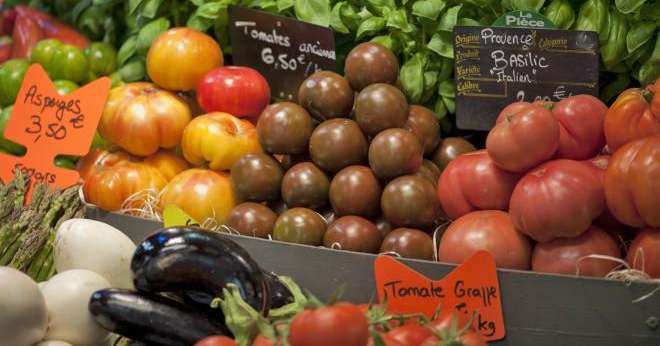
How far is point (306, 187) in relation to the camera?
2213mm

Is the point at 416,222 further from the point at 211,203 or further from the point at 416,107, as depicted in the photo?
the point at 211,203

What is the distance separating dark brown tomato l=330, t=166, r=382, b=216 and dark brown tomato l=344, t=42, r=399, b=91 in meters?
0.25

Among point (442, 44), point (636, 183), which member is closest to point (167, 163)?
point (442, 44)

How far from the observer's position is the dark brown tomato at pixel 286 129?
7.44 ft

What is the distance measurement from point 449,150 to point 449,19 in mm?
357

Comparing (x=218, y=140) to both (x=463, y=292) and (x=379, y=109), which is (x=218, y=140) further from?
(x=463, y=292)

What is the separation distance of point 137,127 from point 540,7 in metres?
1.14

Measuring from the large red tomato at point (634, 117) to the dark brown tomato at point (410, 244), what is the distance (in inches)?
18.6

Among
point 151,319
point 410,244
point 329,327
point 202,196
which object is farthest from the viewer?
point 202,196

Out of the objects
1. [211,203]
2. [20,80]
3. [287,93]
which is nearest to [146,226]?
[211,203]

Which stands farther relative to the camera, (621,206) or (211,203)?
(211,203)

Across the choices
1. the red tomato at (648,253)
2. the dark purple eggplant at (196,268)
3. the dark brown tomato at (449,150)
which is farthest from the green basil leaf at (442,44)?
the dark purple eggplant at (196,268)

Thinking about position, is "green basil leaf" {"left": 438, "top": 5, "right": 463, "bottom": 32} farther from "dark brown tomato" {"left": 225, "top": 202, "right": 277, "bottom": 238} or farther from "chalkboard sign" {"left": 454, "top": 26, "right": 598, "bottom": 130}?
"dark brown tomato" {"left": 225, "top": 202, "right": 277, "bottom": 238}

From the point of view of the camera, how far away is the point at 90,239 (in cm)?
197
